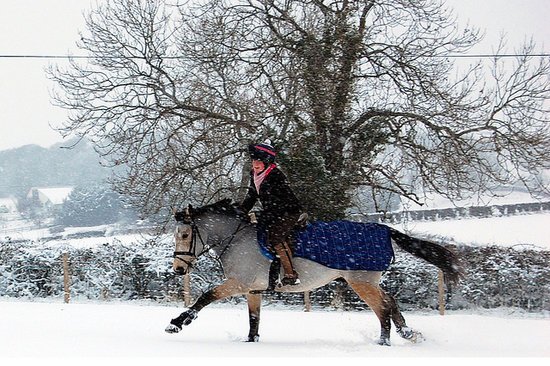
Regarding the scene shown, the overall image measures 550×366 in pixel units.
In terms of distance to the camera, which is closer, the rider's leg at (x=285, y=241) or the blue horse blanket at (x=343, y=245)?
the rider's leg at (x=285, y=241)

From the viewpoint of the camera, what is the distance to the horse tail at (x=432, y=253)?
24.8 feet

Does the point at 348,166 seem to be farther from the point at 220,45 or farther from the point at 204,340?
the point at 204,340

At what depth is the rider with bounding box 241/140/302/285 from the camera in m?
6.81

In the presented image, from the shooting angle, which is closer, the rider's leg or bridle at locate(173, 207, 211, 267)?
the rider's leg

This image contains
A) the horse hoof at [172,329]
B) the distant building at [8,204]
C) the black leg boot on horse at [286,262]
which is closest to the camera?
the horse hoof at [172,329]

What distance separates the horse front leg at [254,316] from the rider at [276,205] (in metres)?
0.56

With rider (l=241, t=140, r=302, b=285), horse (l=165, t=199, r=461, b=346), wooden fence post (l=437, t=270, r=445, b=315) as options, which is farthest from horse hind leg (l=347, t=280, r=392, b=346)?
wooden fence post (l=437, t=270, r=445, b=315)

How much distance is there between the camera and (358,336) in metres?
8.09

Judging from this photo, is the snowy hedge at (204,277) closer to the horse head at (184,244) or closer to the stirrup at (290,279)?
the stirrup at (290,279)

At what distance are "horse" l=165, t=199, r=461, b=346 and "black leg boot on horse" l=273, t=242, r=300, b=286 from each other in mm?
123

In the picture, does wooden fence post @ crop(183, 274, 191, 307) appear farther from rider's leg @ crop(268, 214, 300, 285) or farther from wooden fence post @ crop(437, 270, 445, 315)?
rider's leg @ crop(268, 214, 300, 285)

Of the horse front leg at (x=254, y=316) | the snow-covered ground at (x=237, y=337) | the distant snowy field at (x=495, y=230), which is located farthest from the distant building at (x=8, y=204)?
the horse front leg at (x=254, y=316)

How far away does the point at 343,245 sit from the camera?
7.20m

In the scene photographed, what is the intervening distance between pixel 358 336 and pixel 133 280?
9043mm
